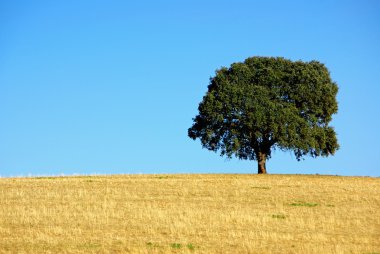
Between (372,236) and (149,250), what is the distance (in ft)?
32.7

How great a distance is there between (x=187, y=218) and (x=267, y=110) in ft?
109

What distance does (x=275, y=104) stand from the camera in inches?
2387

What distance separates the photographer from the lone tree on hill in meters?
59.9

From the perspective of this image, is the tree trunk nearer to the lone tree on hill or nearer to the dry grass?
the lone tree on hill

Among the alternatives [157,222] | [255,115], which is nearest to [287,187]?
[255,115]

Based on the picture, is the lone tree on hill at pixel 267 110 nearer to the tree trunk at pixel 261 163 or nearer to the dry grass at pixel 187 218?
the tree trunk at pixel 261 163

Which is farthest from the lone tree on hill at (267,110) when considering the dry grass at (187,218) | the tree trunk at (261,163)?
the dry grass at (187,218)

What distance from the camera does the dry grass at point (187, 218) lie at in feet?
70.8

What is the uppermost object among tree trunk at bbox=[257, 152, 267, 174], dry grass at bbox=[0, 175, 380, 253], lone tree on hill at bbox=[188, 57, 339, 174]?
lone tree on hill at bbox=[188, 57, 339, 174]

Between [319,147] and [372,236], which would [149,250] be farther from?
[319,147]

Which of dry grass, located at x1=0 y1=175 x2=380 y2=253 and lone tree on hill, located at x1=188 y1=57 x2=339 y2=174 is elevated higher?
lone tree on hill, located at x1=188 y1=57 x2=339 y2=174

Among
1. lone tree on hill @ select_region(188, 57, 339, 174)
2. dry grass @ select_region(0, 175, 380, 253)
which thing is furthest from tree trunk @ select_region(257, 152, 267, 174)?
dry grass @ select_region(0, 175, 380, 253)

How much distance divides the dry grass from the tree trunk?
52.1 feet

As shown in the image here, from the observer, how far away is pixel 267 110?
2340 inches
